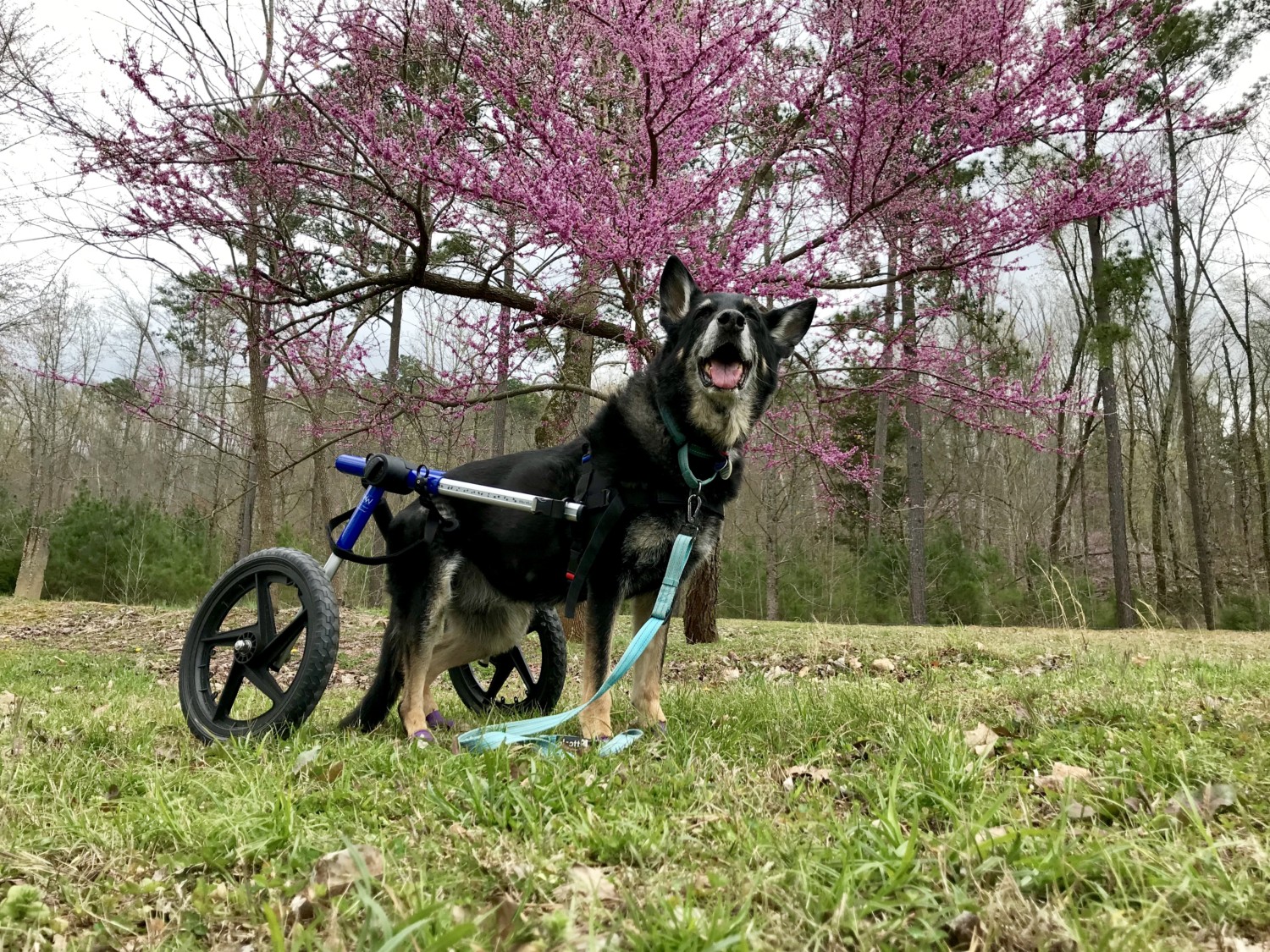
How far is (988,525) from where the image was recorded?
94.9 feet

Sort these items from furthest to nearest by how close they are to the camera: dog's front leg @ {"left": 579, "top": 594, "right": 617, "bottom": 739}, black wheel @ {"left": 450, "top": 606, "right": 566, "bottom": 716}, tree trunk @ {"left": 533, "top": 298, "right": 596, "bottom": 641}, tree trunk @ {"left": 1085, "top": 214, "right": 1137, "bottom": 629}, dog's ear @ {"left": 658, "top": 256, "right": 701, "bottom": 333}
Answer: tree trunk @ {"left": 1085, "top": 214, "right": 1137, "bottom": 629} → tree trunk @ {"left": 533, "top": 298, "right": 596, "bottom": 641} → black wheel @ {"left": 450, "top": 606, "right": 566, "bottom": 716} → dog's ear @ {"left": 658, "top": 256, "right": 701, "bottom": 333} → dog's front leg @ {"left": 579, "top": 594, "right": 617, "bottom": 739}

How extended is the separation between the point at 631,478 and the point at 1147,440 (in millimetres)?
31954

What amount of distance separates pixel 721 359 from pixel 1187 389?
71.9 feet

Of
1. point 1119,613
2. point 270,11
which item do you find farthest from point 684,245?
point 1119,613

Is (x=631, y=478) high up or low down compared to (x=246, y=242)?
down

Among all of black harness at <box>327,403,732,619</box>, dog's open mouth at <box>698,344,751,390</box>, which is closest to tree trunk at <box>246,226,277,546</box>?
black harness at <box>327,403,732,619</box>

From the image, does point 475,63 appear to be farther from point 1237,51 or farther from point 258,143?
point 1237,51

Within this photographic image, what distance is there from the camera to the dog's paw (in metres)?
3.70

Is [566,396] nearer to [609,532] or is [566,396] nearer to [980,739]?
[609,532]

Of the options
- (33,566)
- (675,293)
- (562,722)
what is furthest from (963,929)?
(33,566)

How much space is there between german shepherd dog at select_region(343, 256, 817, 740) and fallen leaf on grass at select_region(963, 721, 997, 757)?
138cm

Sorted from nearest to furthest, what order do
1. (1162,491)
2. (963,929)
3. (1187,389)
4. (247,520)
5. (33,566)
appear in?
(963,929) < (33,566) < (1187,389) < (247,520) < (1162,491)

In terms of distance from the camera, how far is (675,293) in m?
4.18

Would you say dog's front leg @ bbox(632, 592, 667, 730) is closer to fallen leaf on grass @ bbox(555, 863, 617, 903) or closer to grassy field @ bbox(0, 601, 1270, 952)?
grassy field @ bbox(0, 601, 1270, 952)
